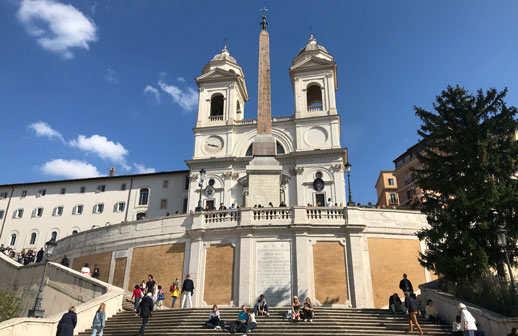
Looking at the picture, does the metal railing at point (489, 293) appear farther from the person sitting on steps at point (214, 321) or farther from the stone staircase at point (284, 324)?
the person sitting on steps at point (214, 321)

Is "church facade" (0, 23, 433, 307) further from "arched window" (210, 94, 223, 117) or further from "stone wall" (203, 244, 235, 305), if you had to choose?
"arched window" (210, 94, 223, 117)

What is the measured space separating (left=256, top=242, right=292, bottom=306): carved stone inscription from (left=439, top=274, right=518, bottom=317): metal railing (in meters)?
6.76

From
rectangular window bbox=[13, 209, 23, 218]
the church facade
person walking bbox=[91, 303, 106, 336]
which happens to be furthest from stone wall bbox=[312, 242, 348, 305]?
rectangular window bbox=[13, 209, 23, 218]

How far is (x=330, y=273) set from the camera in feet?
62.1

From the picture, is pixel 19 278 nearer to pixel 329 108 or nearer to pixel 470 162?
pixel 470 162

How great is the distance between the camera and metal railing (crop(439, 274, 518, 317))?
12032 millimetres

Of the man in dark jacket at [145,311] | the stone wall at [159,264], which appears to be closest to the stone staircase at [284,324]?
the man in dark jacket at [145,311]

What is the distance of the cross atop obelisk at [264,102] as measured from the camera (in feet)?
82.6

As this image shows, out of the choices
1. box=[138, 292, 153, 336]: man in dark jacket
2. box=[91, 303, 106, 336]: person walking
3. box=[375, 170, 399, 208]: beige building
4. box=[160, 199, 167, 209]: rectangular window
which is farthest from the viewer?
box=[375, 170, 399, 208]: beige building

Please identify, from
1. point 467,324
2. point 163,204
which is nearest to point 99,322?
point 467,324

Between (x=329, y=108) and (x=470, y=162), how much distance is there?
26.9 m

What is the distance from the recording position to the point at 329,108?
137ft

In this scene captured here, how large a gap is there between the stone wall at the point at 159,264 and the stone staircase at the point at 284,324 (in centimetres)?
436

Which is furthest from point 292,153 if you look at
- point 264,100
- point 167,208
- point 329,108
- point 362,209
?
point 362,209
